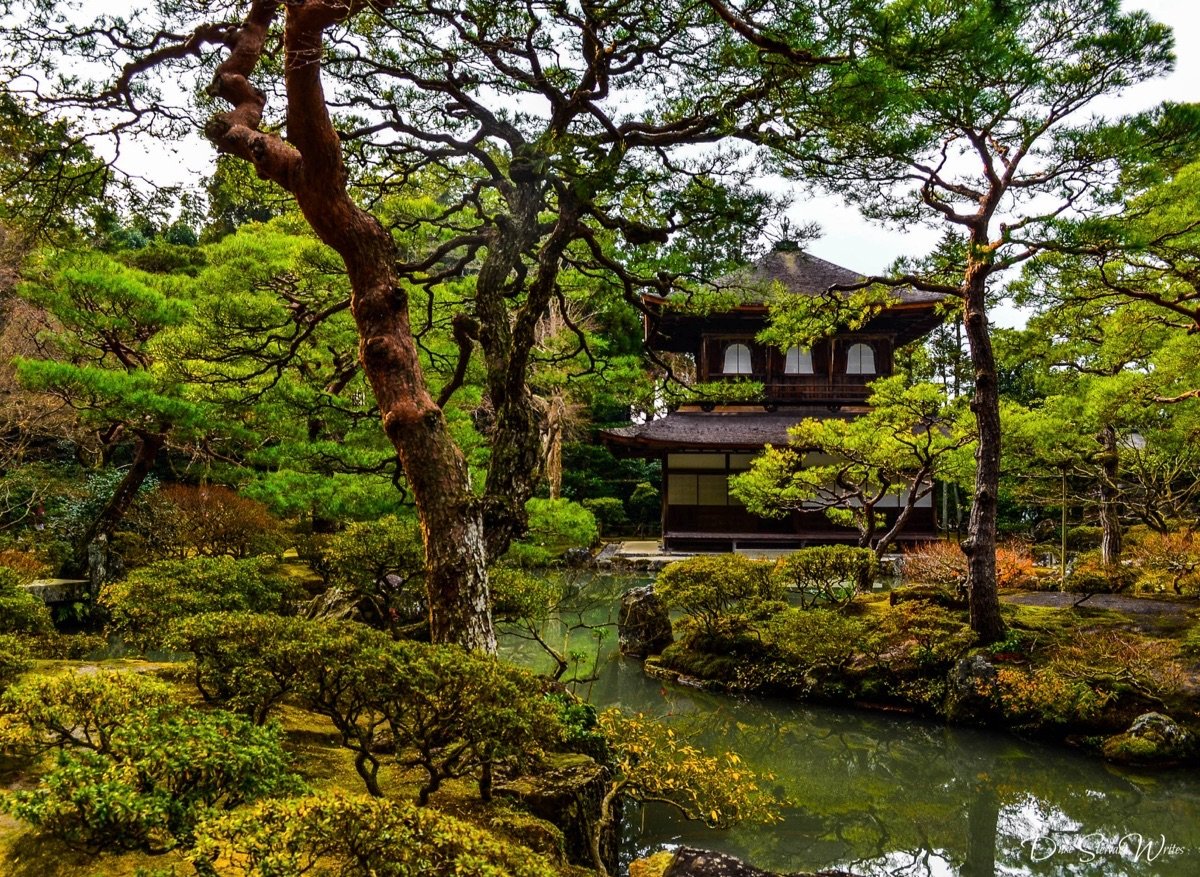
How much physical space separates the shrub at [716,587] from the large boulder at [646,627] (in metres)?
0.49

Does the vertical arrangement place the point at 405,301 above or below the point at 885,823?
above

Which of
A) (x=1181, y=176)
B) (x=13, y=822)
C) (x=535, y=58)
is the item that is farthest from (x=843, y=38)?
(x=1181, y=176)

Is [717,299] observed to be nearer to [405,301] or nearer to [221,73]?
[405,301]

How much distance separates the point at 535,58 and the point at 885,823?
556cm

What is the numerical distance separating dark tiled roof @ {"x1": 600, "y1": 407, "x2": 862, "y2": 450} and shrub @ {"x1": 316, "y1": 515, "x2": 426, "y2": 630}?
30.2 ft

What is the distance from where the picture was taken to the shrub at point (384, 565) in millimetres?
5824

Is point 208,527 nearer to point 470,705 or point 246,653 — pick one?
point 246,653

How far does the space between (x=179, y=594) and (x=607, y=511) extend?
16.7 metres

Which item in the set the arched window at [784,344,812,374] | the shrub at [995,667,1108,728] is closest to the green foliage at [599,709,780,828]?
the shrub at [995,667,1108,728]

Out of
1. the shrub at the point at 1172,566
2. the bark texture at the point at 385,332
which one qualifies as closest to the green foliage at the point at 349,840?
the bark texture at the point at 385,332

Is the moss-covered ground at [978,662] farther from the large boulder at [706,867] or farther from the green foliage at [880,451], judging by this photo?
the large boulder at [706,867]

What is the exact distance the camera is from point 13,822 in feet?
8.38

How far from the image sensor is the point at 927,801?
17.0ft

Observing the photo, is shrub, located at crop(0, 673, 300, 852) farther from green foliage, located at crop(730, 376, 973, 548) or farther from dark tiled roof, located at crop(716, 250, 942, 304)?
dark tiled roof, located at crop(716, 250, 942, 304)
